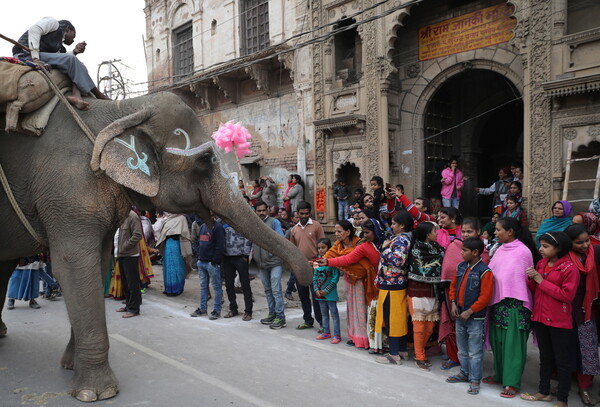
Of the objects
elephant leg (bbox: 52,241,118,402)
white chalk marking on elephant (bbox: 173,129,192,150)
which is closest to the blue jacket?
white chalk marking on elephant (bbox: 173,129,192,150)

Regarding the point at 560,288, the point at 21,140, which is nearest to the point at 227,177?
the point at 21,140

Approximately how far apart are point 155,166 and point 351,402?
2546 millimetres

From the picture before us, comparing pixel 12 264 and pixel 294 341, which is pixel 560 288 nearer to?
pixel 294 341

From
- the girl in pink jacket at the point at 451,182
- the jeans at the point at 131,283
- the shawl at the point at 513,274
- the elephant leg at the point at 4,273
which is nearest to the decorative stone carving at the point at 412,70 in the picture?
the girl in pink jacket at the point at 451,182

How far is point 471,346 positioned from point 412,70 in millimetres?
8902

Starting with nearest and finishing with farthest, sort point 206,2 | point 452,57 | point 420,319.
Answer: point 420,319 → point 452,57 → point 206,2

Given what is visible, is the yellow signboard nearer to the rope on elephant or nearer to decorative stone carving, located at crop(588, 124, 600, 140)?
decorative stone carving, located at crop(588, 124, 600, 140)

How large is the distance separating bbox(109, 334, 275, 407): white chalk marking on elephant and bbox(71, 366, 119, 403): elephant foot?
0.86m

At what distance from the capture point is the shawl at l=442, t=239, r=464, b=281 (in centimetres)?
486

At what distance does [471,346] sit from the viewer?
4434 mm

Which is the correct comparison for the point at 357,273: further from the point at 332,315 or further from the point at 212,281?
the point at 212,281

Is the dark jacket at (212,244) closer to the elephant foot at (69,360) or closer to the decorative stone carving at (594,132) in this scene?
the elephant foot at (69,360)

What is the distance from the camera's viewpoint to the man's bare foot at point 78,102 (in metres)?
3.94

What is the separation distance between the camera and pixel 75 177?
3.71 meters
